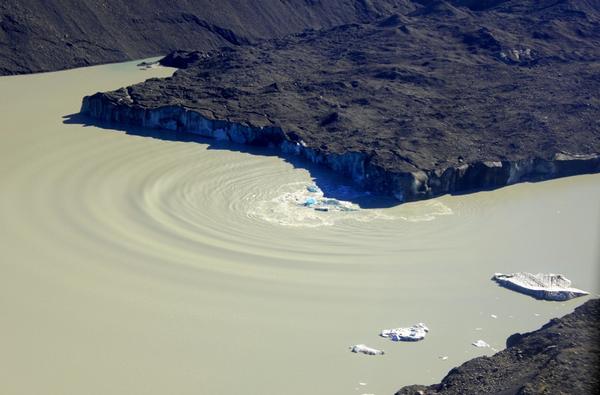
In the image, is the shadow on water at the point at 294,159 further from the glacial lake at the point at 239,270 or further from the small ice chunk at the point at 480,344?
the small ice chunk at the point at 480,344

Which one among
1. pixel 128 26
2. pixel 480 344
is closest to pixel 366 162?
pixel 480 344

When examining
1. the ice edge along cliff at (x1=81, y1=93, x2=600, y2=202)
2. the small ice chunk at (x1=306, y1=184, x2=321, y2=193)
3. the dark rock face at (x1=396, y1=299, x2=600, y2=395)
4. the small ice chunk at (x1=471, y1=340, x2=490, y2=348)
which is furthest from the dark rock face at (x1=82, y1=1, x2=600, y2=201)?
the dark rock face at (x1=396, y1=299, x2=600, y2=395)

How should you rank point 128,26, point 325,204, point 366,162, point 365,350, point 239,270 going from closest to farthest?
1. point 365,350
2. point 239,270
3. point 325,204
4. point 366,162
5. point 128,26

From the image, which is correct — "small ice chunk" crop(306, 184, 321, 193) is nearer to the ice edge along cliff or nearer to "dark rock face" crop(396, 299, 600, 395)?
the ice edge along cliff

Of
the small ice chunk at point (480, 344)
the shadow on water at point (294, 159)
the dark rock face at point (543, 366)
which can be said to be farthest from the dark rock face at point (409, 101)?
the dark rock face at point (543, 366)

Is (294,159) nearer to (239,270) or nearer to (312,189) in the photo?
(312,189)

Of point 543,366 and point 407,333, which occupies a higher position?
point 543,366
